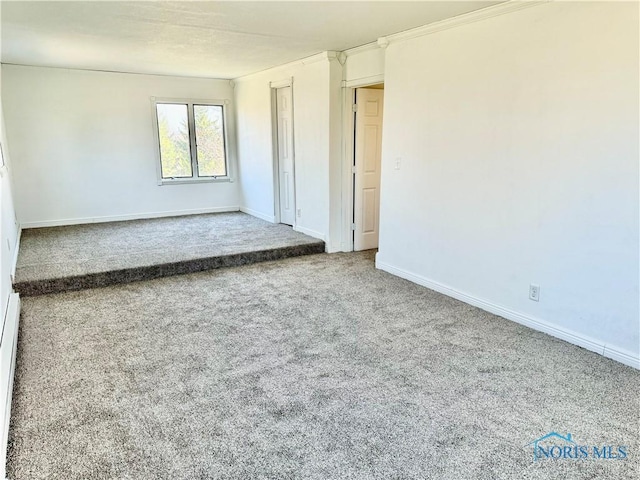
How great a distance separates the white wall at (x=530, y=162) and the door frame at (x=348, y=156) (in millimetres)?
763

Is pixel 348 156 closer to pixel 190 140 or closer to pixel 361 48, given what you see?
pixel 361 48

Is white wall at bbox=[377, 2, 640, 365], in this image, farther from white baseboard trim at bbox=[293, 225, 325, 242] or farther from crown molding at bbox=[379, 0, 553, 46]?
white baseboard trim at bbox=[293, 225, 325, 242]

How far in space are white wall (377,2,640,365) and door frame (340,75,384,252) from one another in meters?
0.76

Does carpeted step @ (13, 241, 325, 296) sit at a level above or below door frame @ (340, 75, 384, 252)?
below

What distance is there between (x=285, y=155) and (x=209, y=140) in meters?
1.69

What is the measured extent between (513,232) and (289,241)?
9.01 feet

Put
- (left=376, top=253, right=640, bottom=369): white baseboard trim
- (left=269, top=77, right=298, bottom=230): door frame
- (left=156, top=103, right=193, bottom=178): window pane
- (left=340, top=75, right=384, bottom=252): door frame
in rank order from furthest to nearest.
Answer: (left=156, top=103, right=193, bottom=178): window pane → (left=269, top=77, right=298, bottom=230): door frame → (left=340, top=75, right=384, bottom=252): door frame → (left=376, top=253, right=640, bottom=369): white baseboard trim

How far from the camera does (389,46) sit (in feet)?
13.2

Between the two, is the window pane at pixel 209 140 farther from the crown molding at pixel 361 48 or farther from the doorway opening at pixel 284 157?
the crown molding at pixel 361 48

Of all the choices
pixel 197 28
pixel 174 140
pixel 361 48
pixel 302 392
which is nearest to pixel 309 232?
pixel 361 48

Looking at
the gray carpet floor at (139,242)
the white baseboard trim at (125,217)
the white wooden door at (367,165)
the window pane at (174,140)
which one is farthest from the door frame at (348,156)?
the window pane at (174,140)

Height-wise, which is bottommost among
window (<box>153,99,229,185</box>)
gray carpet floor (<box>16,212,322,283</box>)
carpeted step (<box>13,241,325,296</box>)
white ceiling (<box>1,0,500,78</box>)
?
carpeted step (<box>13,241,325,296</box>)

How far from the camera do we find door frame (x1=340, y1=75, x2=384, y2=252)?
4793 millimetres

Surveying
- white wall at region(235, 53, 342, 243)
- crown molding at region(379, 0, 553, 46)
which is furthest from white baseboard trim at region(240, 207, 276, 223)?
crown molding at region(379, 0, 553, 46)
